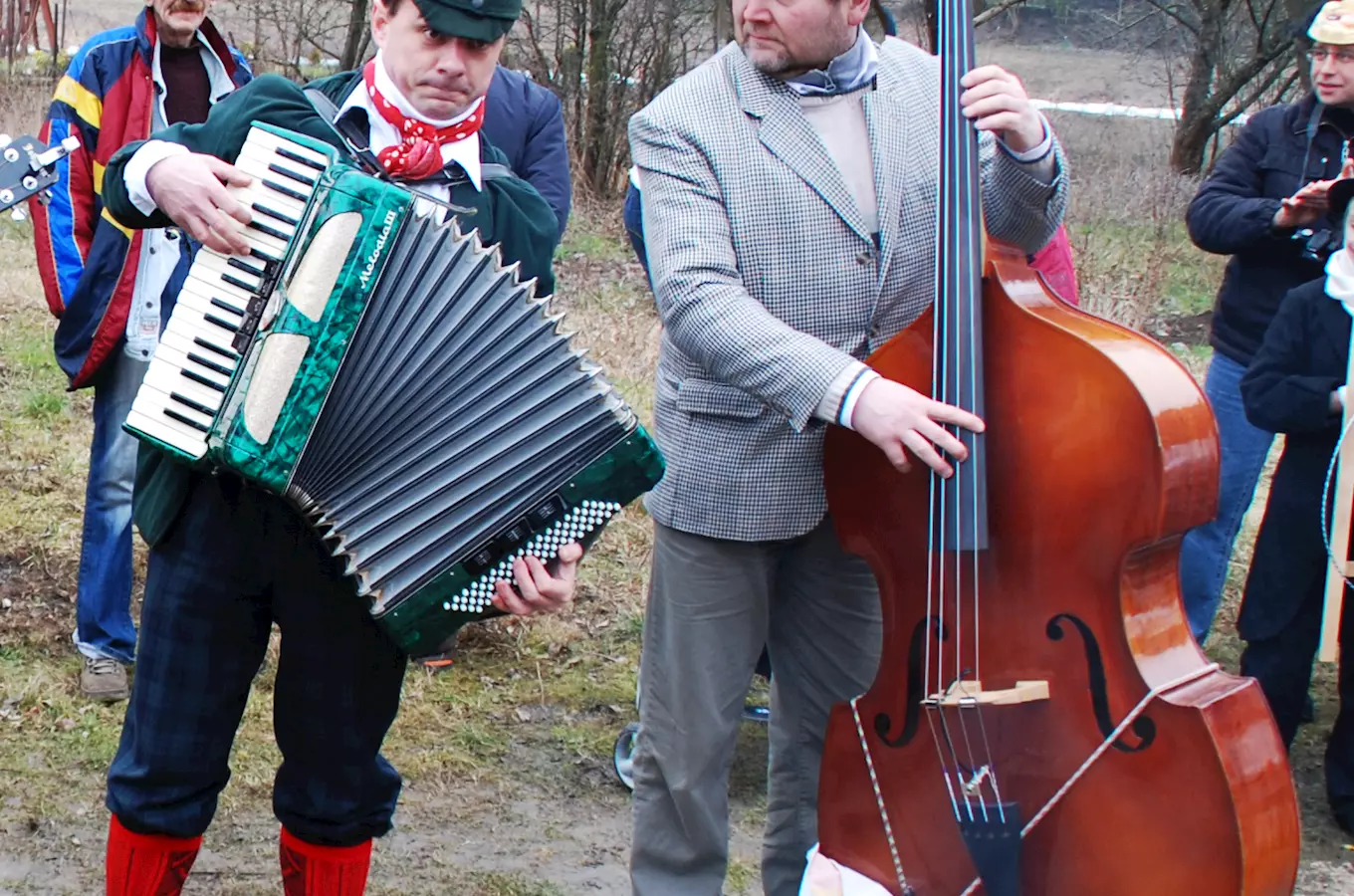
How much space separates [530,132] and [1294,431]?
217cm

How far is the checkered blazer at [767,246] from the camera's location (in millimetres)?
2447

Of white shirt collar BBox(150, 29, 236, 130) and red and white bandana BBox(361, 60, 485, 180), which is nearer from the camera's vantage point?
red and white bandana BBox(361, 60, 485, 180)

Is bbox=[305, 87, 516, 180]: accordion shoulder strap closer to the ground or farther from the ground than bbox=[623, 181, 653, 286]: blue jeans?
farther from the ground

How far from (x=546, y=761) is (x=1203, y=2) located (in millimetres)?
10121

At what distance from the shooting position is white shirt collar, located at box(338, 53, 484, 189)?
235 cm

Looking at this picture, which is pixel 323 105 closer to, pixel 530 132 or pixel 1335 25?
pixel 530 132

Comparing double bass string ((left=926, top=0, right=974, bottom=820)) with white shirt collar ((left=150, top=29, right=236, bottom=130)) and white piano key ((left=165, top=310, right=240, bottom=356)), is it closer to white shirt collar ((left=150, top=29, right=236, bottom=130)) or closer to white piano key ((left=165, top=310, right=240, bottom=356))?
white piano key ((left=165, top=310, right=240, bottom=356))

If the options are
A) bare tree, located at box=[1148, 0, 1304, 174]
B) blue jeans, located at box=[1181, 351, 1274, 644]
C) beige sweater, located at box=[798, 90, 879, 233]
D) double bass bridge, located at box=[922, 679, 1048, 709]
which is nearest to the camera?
double bass bridge, located at box=[922, 679, 1048, 709]

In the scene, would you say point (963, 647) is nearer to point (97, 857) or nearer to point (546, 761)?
point (546, 761)

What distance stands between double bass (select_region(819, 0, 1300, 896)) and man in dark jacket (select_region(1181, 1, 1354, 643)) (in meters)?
1.87

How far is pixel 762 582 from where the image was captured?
2.70m

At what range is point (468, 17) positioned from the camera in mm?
2326

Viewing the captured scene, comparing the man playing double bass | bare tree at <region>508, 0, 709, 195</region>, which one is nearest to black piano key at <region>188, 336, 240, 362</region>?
the man playing double bass

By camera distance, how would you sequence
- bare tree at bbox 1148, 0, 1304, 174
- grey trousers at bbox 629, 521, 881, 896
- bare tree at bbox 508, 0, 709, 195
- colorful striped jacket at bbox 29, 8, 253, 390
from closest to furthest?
grey trousers at bbox 629, 521, 881, 896 < colorful striped jacket at bbox 29, 8, 253, 390 < bare tree at bbox 508, 0, 709, 195 < bare tree at bbox 1148, 0, 1304, 174
